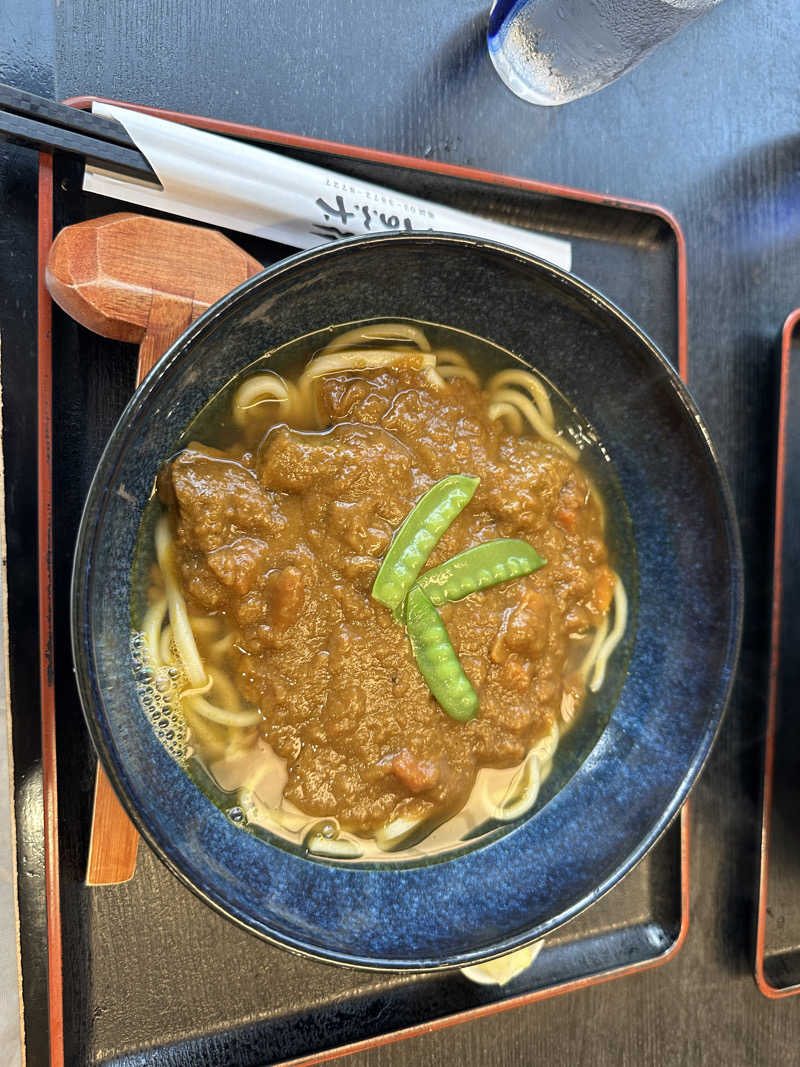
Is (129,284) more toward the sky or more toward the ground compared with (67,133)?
more toward the ground

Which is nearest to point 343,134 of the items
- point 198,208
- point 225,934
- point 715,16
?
point 198,208

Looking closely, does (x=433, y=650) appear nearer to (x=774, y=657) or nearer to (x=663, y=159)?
(x=774, y=657)

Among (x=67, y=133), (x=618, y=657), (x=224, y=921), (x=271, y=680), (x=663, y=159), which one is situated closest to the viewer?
(x=67, y=133)

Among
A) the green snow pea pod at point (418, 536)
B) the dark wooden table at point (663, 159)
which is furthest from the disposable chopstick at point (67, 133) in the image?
the green snow pea pod at point (418, 536)

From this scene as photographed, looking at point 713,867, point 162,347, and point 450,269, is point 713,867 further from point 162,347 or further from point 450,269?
point 162,347

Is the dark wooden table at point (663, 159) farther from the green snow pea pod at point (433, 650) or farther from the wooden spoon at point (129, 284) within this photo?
the green snow pea pod at point (433, 650)

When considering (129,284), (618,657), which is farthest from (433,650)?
A: (129,284)
